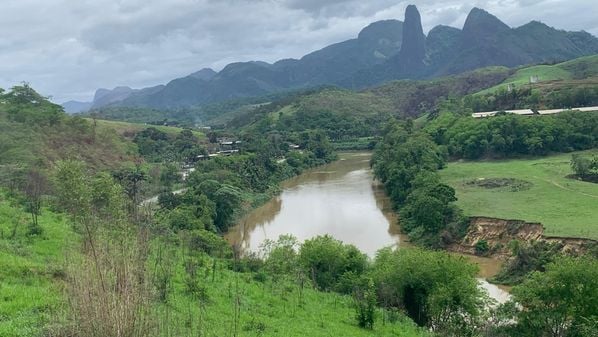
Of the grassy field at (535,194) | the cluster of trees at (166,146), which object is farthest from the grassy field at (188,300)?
the cluster of trees at (166,146)

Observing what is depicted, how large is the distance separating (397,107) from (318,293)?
136512 millimetres

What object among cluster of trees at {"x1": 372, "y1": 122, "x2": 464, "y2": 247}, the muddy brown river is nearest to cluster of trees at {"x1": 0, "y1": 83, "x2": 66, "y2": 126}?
the muddy brown river

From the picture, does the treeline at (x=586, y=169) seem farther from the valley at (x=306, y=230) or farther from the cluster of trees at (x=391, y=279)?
the cluster of trees at (x=391, y=279)

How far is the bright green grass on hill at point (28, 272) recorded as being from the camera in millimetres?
9164

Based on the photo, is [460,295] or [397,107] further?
[397,107]

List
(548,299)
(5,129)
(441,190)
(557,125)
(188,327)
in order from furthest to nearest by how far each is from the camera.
Answer: (557,125) → (5,129) → (441,190) → (548,299) → (188,327)

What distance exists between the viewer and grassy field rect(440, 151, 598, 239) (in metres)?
33.8

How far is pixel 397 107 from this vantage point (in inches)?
5969

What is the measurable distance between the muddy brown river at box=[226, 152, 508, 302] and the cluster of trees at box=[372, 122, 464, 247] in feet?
5.40

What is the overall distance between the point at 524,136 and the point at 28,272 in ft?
205

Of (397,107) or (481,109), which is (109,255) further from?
(397,107)

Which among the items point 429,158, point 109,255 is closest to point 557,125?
point 429,158

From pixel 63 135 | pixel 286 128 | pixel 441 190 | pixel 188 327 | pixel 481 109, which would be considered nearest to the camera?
pixel 188 327

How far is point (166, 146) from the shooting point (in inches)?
3509
